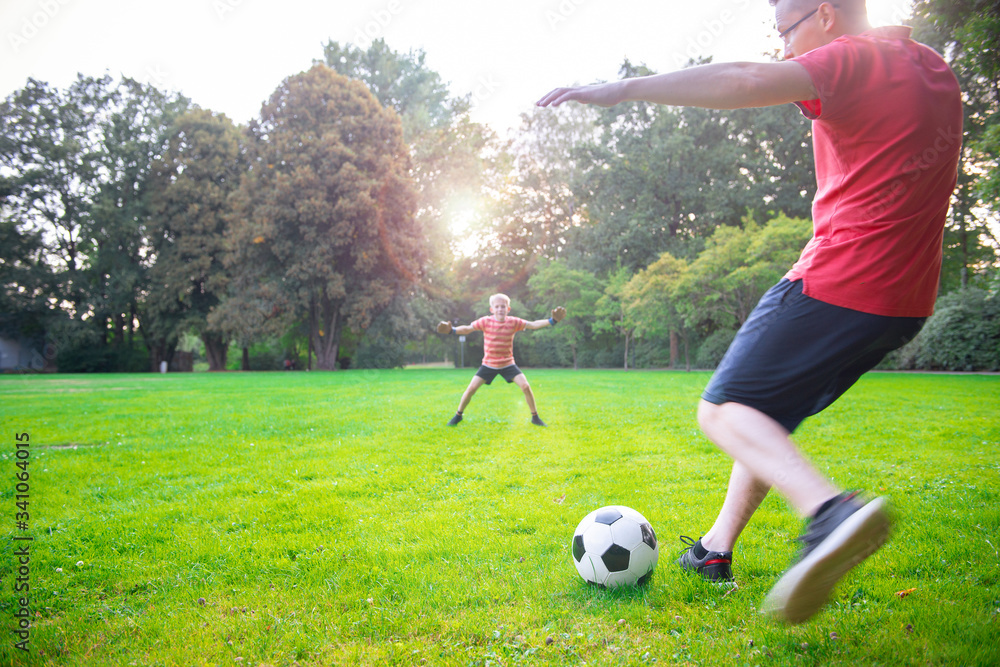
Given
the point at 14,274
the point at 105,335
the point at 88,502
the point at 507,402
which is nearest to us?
the point at 88,502

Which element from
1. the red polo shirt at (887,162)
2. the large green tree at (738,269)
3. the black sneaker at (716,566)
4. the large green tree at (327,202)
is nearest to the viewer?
the red polo shirt at (887,162)

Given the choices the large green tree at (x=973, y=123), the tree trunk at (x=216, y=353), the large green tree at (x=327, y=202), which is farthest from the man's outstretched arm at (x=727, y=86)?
the tree trunk at (x=216, y=353)

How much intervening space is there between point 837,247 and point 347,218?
2714 cm

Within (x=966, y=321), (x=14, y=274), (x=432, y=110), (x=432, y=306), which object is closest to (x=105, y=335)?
(x=14, y=274)

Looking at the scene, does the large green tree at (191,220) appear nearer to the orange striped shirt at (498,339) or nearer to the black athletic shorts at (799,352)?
the orange striped shirt at (498,339)

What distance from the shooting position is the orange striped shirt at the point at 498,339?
8.25 metres

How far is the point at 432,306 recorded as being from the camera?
36312 mm

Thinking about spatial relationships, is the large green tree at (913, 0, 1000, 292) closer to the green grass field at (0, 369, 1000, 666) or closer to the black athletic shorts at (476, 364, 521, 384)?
the green grass field at (0, 369, 1000, 666)

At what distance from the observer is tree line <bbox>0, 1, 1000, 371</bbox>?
2695cm

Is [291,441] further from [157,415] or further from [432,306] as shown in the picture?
[432,306]

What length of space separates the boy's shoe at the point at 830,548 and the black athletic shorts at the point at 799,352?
34 centimetres

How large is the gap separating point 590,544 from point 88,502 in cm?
392

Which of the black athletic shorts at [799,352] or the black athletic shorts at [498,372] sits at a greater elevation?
the black athletic shorts at [799,352]

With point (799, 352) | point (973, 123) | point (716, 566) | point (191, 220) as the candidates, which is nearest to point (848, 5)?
point (799, 352)
